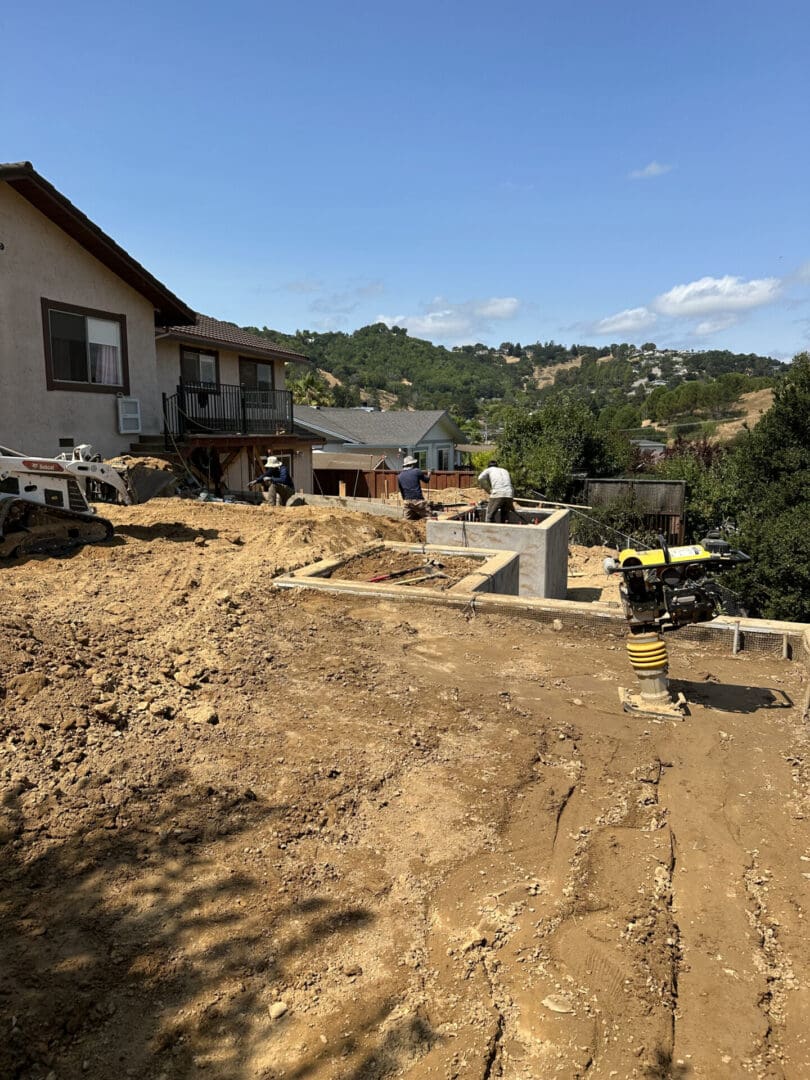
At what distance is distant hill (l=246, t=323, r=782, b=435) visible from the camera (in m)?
93.9

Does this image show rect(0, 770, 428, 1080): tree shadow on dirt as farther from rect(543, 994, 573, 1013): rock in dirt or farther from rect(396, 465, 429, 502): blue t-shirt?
rect(396, 465, 429, 502): blue t-shirt

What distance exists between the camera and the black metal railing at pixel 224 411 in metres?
17.4

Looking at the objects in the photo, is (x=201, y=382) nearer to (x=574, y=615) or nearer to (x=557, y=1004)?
(x=574, y=615)

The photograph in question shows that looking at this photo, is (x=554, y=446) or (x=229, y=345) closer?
(x=229, y=345)

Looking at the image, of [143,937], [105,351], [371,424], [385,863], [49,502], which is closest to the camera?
[143,937]

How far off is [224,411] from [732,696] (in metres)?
16.0

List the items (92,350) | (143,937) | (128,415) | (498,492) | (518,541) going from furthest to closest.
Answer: (128,415) < (92,350) < (498,492) < (518,541) < (143,937)

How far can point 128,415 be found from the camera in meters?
15.3

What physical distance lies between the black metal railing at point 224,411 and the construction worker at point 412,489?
5471 millimetres

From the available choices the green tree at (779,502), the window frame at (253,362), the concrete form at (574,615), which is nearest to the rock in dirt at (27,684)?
the concrete form at (574,615)

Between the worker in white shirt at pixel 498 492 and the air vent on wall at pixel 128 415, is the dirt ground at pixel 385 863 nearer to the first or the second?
the worker in white shirt at pixel 498 492

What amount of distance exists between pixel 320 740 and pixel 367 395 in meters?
118

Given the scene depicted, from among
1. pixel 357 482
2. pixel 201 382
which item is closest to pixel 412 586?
pixel 201 382

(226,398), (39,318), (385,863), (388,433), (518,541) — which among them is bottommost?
(385,863)
